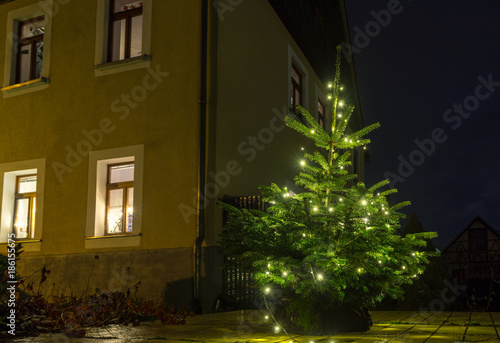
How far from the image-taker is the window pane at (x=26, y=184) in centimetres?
1109

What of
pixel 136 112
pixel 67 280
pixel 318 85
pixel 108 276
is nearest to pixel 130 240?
pixel 108 276

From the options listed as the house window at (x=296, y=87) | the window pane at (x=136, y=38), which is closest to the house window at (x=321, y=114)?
the house window at (x=296, y=87)

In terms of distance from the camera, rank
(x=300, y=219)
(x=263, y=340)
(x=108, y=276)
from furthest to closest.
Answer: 1. (x=108, y=276)
2. (x=300, y=219)
3. (x=263, y=340)

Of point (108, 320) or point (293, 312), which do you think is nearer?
point (293, 312)

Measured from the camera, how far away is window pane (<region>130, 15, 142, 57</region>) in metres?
10.6

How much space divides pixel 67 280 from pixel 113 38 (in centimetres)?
482

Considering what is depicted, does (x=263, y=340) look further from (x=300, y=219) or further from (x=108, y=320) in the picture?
Answer: (x=108, y=320)

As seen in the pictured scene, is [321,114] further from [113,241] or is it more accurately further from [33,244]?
[33,244]

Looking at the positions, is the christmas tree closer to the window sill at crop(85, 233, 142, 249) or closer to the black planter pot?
the black planter pot

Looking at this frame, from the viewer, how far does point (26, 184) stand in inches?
440

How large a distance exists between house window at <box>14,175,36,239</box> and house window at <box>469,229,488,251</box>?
38106 millimetres

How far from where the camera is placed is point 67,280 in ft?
32.7

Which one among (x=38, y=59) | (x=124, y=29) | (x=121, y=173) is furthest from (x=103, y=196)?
(x=38, y=59)

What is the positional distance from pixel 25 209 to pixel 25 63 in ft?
10.7
